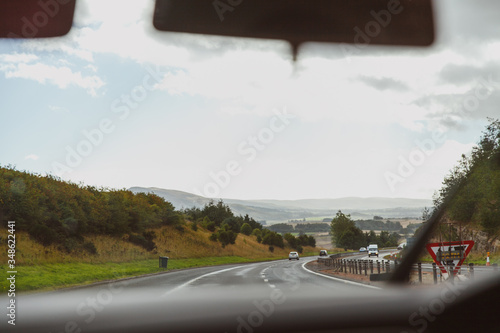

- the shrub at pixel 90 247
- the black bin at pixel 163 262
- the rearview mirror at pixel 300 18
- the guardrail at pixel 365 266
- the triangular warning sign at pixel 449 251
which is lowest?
the black bin at pixel 163 262

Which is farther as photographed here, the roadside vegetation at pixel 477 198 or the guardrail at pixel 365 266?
the guardrail at pixel 365 266

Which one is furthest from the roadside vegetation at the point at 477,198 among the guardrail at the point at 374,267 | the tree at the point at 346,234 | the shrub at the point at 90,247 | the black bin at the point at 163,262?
the black bin at the point at 163,262

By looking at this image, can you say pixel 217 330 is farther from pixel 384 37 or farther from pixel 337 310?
pixel 384 37

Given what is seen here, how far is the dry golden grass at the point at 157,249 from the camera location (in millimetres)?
12387

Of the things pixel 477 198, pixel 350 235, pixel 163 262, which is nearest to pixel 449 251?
pixel 477 198

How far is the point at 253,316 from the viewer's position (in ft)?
17.3

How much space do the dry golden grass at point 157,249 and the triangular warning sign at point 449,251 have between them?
5.05m

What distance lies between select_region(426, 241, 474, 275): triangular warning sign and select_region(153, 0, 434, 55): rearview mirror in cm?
291

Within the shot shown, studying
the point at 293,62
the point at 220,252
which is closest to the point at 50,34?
the point at 293,62

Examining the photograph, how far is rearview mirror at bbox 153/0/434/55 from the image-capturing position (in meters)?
3.20

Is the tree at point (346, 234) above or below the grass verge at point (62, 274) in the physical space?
above

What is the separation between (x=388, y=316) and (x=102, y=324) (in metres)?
2.70

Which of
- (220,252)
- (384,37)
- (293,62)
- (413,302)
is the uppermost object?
(384,37)

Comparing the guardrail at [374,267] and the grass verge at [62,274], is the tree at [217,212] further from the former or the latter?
the grass verge at [62,274]
